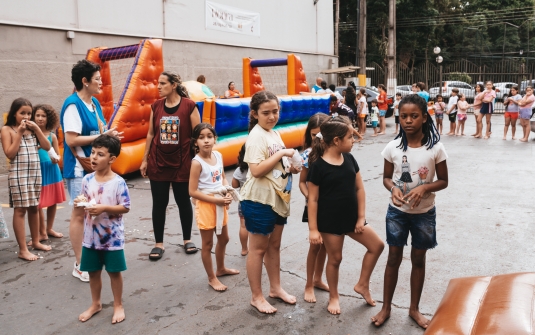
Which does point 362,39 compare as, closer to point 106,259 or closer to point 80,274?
point 80,274

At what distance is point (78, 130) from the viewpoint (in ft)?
15.3

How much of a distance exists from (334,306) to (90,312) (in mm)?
1865

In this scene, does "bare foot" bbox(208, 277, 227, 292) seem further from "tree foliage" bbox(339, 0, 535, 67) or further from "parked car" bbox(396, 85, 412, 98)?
"tree foliage" bbox(339, 0, 535, 67)

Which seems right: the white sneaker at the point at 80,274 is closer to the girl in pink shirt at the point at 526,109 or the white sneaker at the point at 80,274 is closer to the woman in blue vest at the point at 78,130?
the woman in blue vest at the point at 78,130

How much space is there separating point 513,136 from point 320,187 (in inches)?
499

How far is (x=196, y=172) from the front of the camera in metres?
4.40

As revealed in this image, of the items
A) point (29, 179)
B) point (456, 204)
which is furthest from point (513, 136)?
point (29, 179)

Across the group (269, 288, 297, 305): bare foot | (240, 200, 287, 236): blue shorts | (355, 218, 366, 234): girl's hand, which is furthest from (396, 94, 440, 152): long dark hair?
(269, 288, 297, 305): bare foot

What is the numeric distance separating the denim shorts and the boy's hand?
2.10 metres

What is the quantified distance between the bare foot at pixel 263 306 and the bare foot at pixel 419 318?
1.02 metres

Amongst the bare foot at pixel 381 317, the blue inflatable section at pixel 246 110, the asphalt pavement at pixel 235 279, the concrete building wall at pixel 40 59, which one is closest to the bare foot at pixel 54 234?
the asphalt pavement at pixel 235 279

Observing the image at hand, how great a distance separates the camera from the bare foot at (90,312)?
12.7 ft

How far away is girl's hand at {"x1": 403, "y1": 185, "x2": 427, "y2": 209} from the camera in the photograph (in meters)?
3.53

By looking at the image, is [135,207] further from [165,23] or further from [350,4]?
[350,4]
